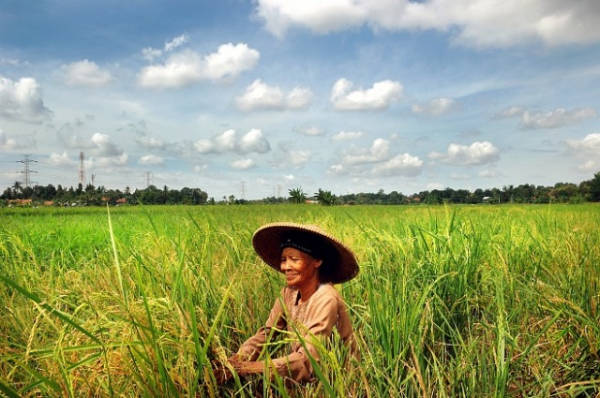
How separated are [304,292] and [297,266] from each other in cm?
17

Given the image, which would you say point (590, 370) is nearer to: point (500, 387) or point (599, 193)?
point (500, 387)

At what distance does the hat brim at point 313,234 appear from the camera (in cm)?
236

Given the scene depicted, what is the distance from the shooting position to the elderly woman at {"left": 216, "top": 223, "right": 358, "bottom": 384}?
217 cm

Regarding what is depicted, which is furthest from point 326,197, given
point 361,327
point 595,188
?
point 361,327

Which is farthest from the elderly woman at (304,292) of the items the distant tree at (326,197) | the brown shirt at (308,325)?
the distant tree at (326,197)

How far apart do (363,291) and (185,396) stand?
68.0 inches

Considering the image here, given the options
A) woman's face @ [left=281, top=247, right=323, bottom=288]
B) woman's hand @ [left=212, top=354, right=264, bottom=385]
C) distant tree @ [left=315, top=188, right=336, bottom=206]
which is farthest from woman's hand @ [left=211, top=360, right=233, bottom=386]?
distant tree @ [left=315, top=188, right=336, bottom=206]

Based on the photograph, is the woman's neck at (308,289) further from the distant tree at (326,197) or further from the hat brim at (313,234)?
the distant tree at (326,197)

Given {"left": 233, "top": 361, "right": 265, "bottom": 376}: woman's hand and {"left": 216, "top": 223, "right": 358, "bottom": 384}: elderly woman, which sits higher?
{"left": 216, "top": 223, "right": 358, "bottom": 384}: elderly woman

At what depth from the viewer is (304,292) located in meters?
2.49

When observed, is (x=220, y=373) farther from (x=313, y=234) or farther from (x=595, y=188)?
(x=595, y=188)

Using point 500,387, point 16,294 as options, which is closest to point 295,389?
point 500,387

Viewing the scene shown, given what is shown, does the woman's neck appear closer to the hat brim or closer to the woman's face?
the woman's face

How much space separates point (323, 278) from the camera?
8.79 feet
